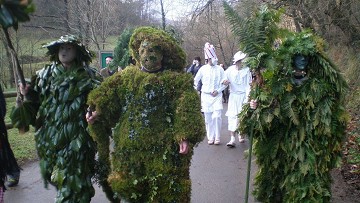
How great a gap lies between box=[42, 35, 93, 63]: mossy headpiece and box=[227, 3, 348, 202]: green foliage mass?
1675 mm

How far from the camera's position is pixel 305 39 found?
4297mm

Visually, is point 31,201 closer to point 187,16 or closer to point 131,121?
point 131,121

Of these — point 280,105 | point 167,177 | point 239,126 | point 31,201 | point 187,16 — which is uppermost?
point 187,16

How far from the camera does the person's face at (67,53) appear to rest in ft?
14.0

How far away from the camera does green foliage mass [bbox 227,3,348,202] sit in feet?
13.7

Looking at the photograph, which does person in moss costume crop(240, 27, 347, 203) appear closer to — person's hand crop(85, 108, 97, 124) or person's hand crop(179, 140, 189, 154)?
person's hand crop(179, 140, 189, 154)

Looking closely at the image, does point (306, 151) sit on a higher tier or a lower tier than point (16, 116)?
lower

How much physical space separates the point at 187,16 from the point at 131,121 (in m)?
13.2

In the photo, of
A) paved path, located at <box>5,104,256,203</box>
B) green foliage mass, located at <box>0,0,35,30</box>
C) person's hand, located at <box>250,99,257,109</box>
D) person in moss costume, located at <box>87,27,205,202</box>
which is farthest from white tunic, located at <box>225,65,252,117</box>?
green foliage mass, located at <box>0,0,35,30</box>

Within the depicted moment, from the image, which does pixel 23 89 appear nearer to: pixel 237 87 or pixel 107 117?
pixel 107 117

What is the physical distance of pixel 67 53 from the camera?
426cm

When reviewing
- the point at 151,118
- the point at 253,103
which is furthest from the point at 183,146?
the point at 253,103

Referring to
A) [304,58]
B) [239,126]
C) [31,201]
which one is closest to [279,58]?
[304,58]

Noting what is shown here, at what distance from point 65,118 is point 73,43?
81 centimetres
